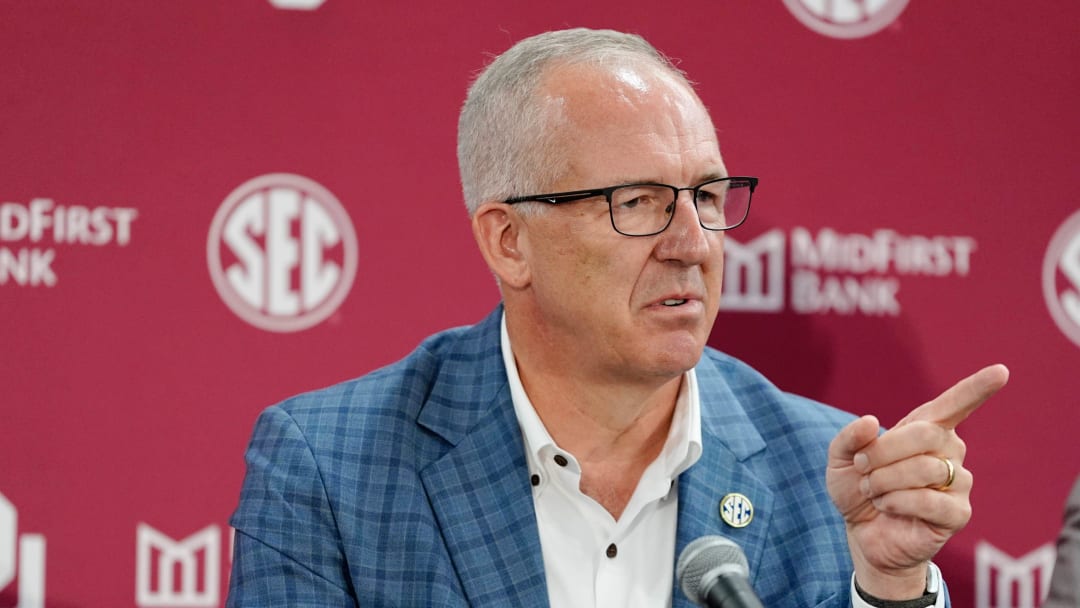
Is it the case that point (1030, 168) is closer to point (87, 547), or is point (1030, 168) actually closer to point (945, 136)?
point (945, 136)

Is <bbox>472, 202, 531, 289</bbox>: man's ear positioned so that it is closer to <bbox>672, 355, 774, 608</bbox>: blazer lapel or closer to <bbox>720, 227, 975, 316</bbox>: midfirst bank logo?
<bbox>672, 355, 774, 608</bbox>: blazer lapel

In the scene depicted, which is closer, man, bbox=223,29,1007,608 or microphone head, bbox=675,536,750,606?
microphone head, bbox=675,536,750,606

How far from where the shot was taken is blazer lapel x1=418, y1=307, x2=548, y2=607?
2094mm

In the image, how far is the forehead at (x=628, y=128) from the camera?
6.79 feet

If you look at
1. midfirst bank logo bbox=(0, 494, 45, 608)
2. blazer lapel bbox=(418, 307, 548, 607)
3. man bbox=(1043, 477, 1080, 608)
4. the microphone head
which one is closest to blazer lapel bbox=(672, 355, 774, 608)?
blazer lapel bbox=(418, 307, 548, 607)

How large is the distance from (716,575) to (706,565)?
3 centimetres

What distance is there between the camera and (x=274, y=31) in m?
2.72

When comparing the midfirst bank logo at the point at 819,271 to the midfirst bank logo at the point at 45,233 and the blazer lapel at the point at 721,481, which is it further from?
the midfirst bank logo at the point at 45,233

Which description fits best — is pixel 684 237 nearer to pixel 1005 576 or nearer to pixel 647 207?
pixel 647 207

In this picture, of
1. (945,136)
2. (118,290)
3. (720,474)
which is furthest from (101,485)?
(945,136)

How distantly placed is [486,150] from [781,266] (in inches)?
36.5

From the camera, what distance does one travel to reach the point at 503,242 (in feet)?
7.38

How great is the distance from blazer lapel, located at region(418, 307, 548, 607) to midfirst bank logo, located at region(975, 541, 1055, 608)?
135 cm

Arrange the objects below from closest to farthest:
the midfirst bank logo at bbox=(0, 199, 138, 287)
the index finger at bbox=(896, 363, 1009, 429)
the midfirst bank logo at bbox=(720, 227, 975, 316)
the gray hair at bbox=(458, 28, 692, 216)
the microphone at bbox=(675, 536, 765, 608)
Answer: the microphone at bbox=(675, 536, 765, 608)
the index finger at bbox=(896, 363, 1009, 429)
the gray hair at bbox=(458, 28, 692, 216)
the midfirst bank logo at bbox=(0, 199, 138, 287)
the midfirst bank logo at bbox=(720, 227, 975, 316)
